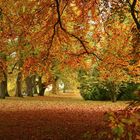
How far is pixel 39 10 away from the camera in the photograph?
15.8 metres

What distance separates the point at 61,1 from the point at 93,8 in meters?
1.48

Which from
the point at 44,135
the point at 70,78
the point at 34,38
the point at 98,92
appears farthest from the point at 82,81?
the point at 44,135

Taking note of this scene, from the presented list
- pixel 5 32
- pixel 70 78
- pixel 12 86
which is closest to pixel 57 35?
pixel 5 32

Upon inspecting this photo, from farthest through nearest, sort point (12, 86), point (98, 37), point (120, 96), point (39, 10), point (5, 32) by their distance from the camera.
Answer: point (12, 86) → point (120, 96) → point (5, 32) → point (98, 37) → point (39, 10)

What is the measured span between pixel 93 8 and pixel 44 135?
22.7 ft

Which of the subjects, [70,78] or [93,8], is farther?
[70,78]

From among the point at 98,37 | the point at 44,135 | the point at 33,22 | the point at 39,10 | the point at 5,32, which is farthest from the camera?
the point at 5,32

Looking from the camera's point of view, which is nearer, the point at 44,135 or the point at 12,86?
the point at 44,135

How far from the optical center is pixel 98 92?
125ft

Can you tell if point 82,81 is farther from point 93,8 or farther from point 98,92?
point 93,8

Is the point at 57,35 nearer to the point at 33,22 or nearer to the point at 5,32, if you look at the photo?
the point at 33,22

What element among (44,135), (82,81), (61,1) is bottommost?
(44,135)

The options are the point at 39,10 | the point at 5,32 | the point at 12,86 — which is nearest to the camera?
the point at 39,10

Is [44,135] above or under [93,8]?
under
